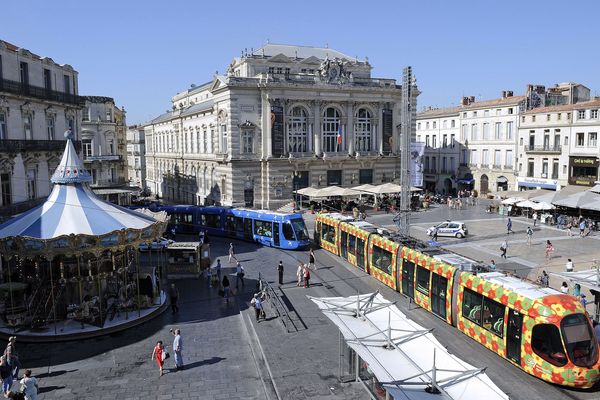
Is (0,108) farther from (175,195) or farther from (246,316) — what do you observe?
(175,195)

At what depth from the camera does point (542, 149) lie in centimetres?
5347

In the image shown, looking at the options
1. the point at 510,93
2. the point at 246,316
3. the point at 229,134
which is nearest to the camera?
the point at 246,316

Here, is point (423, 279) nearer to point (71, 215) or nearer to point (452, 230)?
point (71, 215)

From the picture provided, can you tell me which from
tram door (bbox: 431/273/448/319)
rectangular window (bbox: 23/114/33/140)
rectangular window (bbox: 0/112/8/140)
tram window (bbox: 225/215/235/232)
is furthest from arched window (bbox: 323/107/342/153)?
tram door (bbox: 431/273/448/319)

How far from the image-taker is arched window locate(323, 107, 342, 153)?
5253 cm

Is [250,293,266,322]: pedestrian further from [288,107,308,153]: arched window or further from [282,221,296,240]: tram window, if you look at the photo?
[288,107,308,153]: arched window

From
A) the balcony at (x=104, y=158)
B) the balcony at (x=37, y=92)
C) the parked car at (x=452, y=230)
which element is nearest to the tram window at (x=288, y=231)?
the parked car at (x=452, y=230)

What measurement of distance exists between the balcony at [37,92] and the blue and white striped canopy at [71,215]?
10901 millimetres

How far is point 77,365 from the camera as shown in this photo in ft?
54.4

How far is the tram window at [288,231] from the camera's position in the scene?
110 feet

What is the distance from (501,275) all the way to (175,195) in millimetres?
58887

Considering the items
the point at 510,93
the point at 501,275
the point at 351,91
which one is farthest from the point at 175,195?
the point at 501,275

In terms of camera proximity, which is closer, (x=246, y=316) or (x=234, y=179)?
(x=246, y=316)

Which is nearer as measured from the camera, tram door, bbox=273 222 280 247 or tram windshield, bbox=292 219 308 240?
tram windshield, bbox=292 219 308 240
